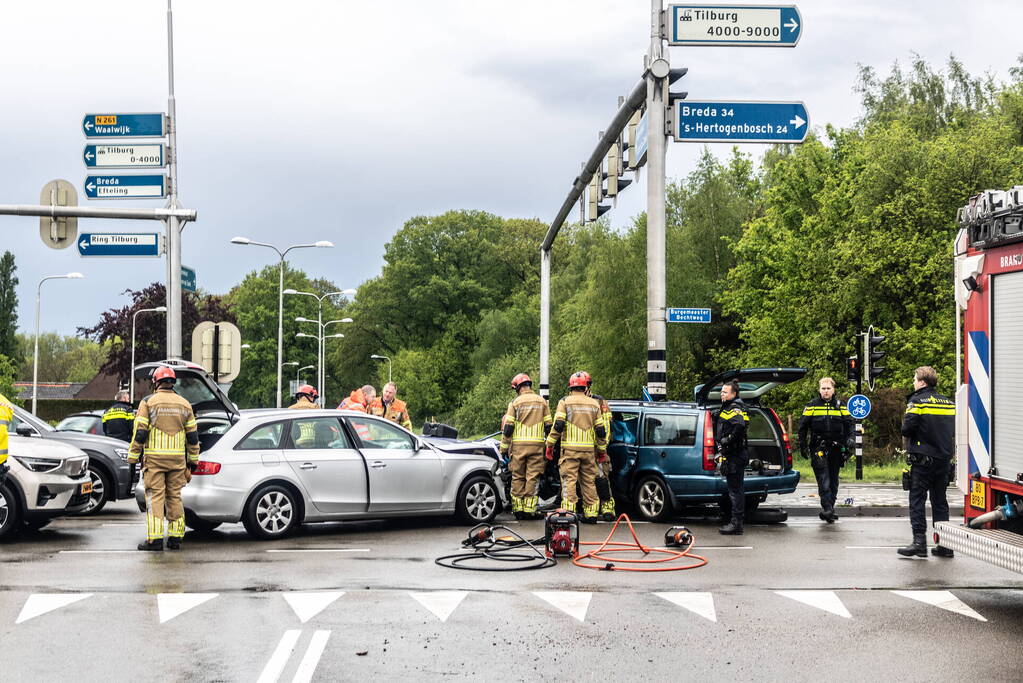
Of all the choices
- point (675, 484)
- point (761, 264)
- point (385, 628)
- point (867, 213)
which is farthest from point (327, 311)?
point (385, 628)

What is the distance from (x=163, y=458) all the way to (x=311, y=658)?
5663mm

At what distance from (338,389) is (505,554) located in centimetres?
8406

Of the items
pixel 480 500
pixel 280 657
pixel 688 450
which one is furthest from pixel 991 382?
pixel 480 500

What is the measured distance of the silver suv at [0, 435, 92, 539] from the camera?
13.2m

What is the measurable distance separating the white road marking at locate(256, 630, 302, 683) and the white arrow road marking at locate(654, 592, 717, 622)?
284 cm

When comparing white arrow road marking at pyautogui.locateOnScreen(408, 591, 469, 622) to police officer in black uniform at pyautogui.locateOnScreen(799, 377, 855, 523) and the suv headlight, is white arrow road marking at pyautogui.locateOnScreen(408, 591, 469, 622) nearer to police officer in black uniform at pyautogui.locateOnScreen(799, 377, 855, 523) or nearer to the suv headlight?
the suv headlight

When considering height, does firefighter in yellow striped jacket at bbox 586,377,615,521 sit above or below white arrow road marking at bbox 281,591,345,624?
above

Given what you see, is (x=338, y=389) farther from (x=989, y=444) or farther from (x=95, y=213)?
(x=989, y=444)

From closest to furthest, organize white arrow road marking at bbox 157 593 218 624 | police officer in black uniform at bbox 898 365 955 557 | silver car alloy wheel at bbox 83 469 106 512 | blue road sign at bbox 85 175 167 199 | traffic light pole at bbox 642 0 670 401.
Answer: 1. white arrow road marking at bbox 157 593 218 624
2. police officer in black uniform at bbox 898 365 955 557
3. silver car alloy wheel at bbox 83 469 106 512
4. traffic light pole at bbox 642 0 670 401
5. blue road sign at bbox 85 175 167 199

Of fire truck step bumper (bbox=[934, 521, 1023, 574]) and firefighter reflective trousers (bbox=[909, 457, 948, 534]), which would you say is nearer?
fire truck step bumper (bbox=[934, 521, 1023, 574])

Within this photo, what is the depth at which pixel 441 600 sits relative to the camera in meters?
9.21

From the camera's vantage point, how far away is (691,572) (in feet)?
35.0

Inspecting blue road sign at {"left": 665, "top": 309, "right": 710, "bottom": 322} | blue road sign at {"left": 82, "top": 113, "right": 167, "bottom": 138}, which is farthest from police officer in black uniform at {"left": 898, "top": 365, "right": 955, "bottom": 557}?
blue road sign at {"left": 82, "top": 113, "right": 167, "bottom": 138}

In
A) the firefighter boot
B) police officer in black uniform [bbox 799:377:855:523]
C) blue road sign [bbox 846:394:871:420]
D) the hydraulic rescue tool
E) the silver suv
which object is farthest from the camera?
blue road sign [bbox 846:394:871:420]
